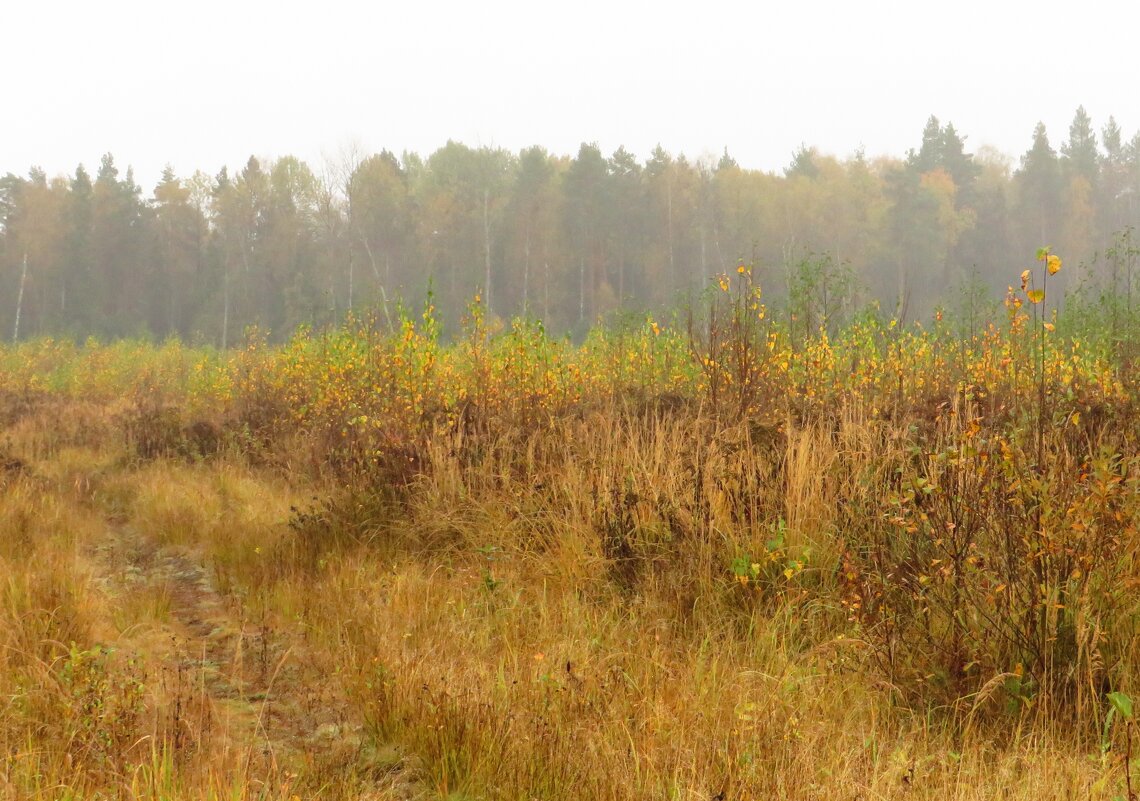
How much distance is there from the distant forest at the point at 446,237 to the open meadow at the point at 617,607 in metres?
35.6

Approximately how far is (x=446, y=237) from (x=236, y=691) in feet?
139

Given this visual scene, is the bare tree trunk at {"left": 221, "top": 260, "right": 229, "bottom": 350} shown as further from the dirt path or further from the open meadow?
the dirt path

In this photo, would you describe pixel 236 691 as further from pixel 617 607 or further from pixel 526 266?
pixel 526 266

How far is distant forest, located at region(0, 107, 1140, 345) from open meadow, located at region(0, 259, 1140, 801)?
35.6 meters

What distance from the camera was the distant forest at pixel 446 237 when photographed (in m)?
43.3

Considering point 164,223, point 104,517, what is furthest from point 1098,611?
point 164,223

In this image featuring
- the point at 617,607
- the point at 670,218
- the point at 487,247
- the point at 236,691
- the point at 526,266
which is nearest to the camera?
the point at 236,691

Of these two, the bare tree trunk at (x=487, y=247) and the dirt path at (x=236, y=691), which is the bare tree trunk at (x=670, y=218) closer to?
the bare tree trunk at (x=487, y=247)

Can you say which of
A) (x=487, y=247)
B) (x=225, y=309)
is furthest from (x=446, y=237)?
(x=225, y=309)

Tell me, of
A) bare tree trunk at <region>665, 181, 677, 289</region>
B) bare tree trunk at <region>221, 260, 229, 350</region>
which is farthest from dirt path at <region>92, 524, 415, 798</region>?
bare tree trunk at <region>665, 181, 677, 289</region>

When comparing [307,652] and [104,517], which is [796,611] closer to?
[307,652]

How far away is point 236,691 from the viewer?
11.7ft

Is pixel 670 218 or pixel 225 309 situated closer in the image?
pixel 225 309

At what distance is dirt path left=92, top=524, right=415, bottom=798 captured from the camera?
8.84 ft
